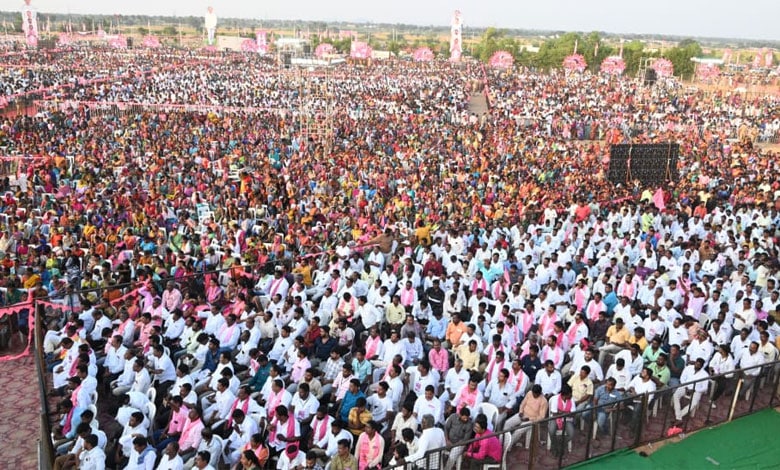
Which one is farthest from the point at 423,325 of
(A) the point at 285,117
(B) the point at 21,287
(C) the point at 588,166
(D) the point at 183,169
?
(A) the point at 285,117

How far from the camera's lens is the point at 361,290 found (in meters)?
10.1

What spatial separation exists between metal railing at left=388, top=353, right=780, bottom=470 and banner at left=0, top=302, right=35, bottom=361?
6.18 metres

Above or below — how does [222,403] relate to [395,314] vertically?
below

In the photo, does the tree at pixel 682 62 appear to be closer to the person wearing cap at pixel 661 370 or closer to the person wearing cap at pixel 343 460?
the person wearing cap at pixel 661 370

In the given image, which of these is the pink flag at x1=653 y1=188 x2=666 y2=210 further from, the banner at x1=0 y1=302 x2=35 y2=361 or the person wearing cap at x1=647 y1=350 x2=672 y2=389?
the banner at x1=0 y1=302 x2=35 y2=361

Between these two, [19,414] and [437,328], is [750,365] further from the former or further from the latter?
[19,414]

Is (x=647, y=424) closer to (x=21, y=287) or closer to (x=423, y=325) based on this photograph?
(x=423, y=325)

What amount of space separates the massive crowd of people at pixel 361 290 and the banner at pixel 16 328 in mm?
293

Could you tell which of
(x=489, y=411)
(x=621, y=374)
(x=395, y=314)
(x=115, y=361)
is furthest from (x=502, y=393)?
(x=115, y=361)

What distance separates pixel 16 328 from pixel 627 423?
832 cm

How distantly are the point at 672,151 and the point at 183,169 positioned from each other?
44.5 feet

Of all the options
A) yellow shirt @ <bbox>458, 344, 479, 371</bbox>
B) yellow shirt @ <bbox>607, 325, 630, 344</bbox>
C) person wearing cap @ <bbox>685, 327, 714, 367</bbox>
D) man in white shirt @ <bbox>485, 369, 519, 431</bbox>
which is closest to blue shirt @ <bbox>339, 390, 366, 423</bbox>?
man in white shirt @ <bbox>485, 369, 519, 431</bbox>

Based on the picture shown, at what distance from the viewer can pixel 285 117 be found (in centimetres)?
2970

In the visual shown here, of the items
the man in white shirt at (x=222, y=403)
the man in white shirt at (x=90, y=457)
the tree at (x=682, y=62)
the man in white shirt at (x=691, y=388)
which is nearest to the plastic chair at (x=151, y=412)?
the man in white shirt at (x=222, y=403)
